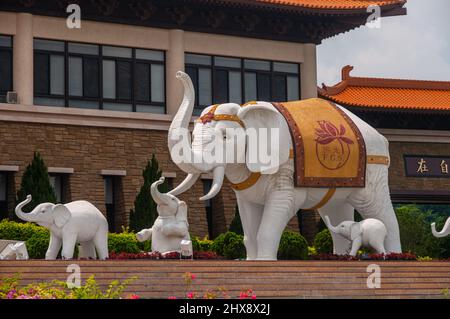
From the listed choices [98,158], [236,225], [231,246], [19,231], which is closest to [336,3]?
[236,225]

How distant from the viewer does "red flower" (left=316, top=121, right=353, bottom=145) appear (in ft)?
60.3

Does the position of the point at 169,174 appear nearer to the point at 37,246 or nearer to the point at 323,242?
the point at 323,242

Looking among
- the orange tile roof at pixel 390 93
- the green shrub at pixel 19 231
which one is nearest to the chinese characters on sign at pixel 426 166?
the orange tile roof at pixel 390 93

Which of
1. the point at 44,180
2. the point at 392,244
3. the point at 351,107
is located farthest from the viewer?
the point at 351,107

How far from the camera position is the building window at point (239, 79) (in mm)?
30656

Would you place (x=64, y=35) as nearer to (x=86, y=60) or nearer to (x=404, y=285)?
(x=86, y=60)

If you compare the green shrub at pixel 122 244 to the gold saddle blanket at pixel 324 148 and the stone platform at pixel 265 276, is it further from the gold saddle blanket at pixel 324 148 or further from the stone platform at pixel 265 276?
the stone platform at pixel 265 276

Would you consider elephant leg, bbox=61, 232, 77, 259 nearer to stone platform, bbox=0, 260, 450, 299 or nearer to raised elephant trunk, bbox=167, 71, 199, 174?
stone platform, bbox=0, 260, 450, 299

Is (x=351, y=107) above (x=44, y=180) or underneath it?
above

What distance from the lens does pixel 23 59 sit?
2789cm

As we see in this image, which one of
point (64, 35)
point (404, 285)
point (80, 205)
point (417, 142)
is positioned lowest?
point (404, 285)

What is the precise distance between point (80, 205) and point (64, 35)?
12.0 metres
